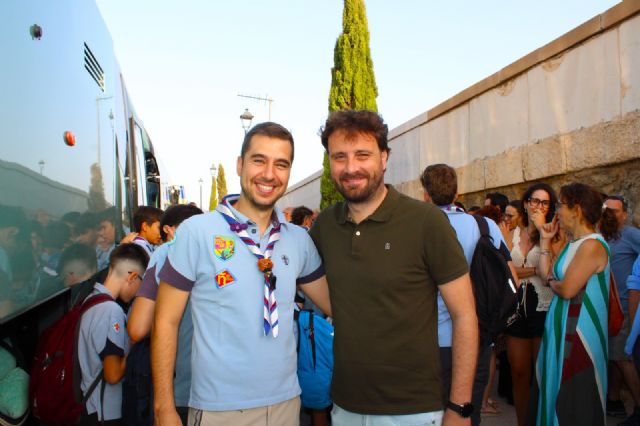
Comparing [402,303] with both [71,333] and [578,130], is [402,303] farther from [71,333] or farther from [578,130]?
[578,130]

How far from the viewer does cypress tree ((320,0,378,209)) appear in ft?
51.0

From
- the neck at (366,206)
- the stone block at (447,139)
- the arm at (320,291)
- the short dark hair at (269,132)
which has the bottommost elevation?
the arm at (320,291)

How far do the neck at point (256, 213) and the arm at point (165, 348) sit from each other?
1.58 feet

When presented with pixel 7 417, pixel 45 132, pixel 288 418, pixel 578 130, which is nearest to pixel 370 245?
pixel 288 418

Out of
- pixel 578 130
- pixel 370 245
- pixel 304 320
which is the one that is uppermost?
pixel 578 130

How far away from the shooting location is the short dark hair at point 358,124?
7.95ft

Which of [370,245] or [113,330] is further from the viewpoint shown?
[113,330]

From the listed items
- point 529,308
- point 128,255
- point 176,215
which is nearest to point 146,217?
point 176,215

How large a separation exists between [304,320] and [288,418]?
63.5 inches

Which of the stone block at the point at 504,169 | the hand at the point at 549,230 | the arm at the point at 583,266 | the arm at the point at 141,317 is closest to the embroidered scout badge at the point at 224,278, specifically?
the arm at the point at 141,317

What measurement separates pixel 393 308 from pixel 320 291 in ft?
1.50

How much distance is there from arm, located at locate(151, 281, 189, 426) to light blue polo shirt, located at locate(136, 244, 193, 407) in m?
0.39

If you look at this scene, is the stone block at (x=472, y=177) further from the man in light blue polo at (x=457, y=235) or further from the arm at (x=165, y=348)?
the arm at (x=165, y=348)

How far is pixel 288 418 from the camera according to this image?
2.17 metres
